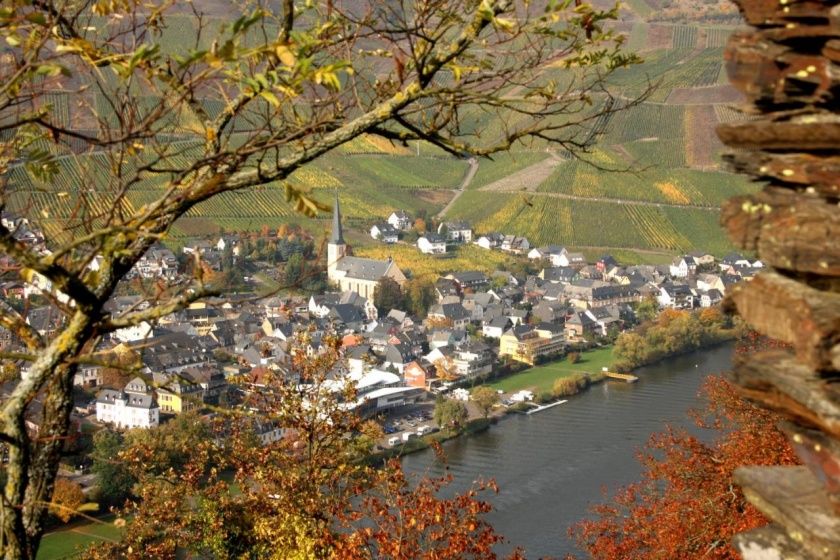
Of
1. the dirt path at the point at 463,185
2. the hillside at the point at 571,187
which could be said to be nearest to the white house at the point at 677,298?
the hillside at the point at 571,187

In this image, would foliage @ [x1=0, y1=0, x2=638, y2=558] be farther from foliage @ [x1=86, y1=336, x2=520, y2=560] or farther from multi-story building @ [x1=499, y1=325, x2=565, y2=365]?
multi-story building @ [x1=499, y1=325, x2=565, y2=365]

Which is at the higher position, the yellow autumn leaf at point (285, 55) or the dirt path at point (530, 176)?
the yellow autumn leaf at point (285, 55)

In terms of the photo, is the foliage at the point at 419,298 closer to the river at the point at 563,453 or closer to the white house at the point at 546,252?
the white house at the point at 546,252

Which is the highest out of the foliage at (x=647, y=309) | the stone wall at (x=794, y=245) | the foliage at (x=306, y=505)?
the stone wall at (x=794, y=245)

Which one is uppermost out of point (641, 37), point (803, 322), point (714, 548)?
point (641, 37)

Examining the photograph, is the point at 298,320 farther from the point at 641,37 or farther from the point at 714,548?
the point at 641,37

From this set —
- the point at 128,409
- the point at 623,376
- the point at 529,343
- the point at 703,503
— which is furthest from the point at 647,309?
the point at 703,503

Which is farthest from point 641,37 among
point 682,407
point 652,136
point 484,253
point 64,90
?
point 64,90
